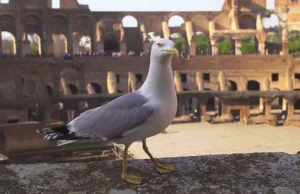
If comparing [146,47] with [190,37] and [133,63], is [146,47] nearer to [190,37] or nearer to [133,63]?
[133,63]

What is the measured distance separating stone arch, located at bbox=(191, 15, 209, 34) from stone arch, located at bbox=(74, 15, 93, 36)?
27.7 feet

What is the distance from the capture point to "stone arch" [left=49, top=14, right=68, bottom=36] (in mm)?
31087

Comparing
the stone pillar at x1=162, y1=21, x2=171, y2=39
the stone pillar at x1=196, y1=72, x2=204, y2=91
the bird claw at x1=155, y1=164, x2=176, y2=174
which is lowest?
the stone pillar at x1=196, y1=72, x2=204, y2=91

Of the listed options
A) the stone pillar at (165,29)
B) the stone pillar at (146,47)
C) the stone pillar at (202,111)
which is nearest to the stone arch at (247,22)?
the stone pillar at (165,29)

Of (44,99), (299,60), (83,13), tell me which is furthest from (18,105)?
(299,60)

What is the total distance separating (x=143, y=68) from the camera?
2911 centimetres

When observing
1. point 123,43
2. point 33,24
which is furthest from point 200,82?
point 33,24

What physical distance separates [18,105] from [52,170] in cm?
1864

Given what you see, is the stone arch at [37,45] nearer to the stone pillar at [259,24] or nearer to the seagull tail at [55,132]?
the stone pillar at [259,24]

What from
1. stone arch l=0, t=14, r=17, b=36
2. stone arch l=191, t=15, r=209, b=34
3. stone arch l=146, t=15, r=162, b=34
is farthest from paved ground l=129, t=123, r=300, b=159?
stone arch l=0, t=14, r=17, b=36

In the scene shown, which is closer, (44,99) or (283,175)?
(283,175)

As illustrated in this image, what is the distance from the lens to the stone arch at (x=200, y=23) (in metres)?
33.8

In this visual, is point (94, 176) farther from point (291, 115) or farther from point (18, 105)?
point (291, 115)

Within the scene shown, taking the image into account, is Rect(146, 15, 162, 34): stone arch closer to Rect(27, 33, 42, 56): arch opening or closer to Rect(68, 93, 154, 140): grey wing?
Rect(27, 33, 42, 56): arch opening
